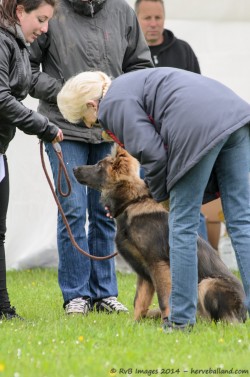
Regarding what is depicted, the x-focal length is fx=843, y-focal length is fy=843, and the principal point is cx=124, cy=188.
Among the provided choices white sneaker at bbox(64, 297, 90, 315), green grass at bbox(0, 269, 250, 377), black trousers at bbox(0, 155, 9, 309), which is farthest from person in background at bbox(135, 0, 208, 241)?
green grass at bbox(0, 269, 250, 377)

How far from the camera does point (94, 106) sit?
4961 mm

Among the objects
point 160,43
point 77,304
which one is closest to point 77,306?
point 77,304

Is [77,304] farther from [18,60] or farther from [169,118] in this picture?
[169,118]

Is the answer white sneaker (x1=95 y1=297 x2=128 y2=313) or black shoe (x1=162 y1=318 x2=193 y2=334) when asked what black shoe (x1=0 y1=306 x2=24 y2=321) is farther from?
black shoe (x1=162 y1=318 x2=193 y2=334)

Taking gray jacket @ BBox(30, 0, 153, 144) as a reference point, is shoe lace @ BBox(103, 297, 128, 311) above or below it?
below

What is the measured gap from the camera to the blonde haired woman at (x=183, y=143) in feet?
15.4

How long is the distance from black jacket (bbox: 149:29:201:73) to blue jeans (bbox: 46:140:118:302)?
2093 mm

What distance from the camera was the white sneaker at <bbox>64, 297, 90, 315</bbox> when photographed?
19.9ft

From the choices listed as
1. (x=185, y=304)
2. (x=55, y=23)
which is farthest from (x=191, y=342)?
(x=55, y=23)

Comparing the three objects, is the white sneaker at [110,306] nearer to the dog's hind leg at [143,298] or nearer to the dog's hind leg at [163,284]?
the dog's hind leg at [143,298]

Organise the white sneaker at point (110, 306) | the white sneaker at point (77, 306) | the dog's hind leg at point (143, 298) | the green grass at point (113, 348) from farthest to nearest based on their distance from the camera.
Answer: the white sneaker at point (110, 306) → the white sneaker at point (77, 306) → the dog's hind leg at point (143, 298) → the green grass at point (113, 348)

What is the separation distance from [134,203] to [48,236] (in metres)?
3.82

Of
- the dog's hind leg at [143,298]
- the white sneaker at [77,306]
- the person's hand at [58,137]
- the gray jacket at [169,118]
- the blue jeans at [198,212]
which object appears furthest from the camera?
the white sneaker at [77,306]

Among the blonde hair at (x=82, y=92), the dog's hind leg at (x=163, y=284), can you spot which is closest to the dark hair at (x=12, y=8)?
the blonde hair at (x=82, y=92)
